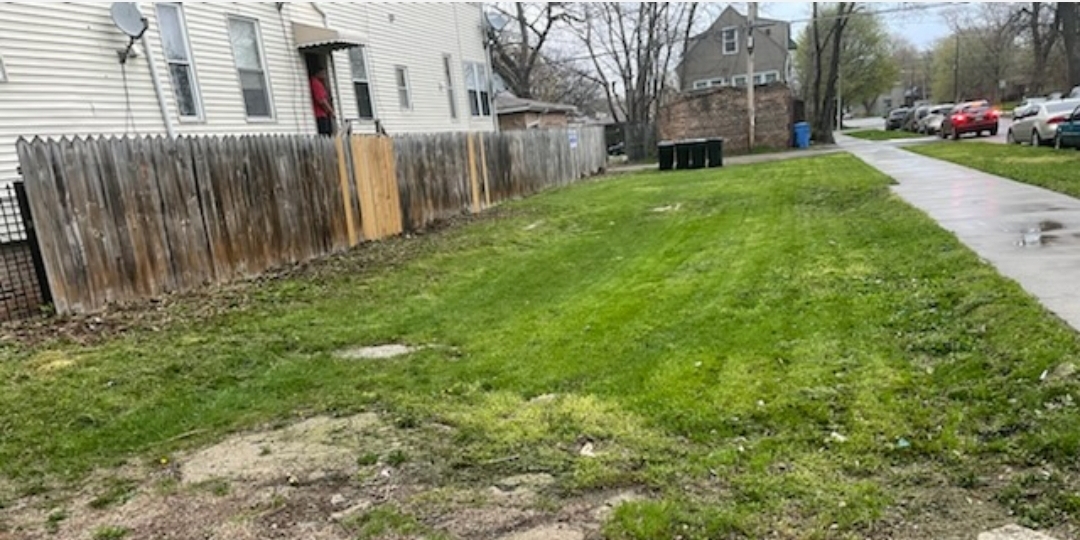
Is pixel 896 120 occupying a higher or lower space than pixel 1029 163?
higher

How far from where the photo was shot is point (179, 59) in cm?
1041

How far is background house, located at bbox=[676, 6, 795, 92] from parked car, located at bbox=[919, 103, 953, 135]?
1242 cm

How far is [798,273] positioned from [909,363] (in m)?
2.61

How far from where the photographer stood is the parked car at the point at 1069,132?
56.6 ft

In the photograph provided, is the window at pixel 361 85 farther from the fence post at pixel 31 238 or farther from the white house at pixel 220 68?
the fence post at pixel 31 238

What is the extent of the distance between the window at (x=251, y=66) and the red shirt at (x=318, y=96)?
1258 millimetres

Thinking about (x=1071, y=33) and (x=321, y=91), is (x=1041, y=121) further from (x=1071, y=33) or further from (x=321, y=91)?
(x=1071, y=33)

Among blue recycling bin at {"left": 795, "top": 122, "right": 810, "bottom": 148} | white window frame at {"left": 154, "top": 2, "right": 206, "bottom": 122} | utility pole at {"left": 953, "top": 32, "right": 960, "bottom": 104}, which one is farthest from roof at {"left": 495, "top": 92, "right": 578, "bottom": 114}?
utility pole at {"left": 953, "top": 32, "right": 960, "bottom": 104}

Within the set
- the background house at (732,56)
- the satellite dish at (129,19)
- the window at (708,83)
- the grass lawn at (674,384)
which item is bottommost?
the grass lawn at (674,384)

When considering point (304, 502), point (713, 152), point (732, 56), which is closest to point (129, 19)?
point (304, 502)

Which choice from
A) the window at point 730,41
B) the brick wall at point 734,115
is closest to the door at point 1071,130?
the brick wall at point 734,115

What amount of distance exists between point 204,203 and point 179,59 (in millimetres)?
3942

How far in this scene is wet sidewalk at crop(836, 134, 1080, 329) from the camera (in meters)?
5.02

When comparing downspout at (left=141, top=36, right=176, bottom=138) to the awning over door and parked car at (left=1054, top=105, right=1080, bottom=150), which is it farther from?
parked car at (left=1054, top=105, right=1080, bottom=150)
